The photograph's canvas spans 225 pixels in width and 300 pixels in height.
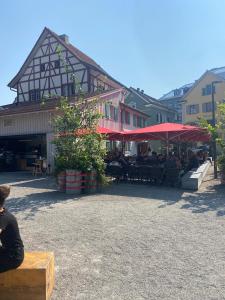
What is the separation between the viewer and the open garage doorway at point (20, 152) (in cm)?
2138

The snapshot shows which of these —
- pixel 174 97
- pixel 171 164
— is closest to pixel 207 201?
pixel 171 164

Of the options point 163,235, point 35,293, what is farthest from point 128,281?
point 163,235

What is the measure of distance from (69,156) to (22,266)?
321 inches

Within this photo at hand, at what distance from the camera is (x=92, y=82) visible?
92.1 feet

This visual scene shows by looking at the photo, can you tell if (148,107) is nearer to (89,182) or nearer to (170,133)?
(170,133)

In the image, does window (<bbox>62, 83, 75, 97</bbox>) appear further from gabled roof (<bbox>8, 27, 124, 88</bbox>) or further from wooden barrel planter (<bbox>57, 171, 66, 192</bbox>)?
wooden barrel planter (<bbox>57, 171, 66, 192</bbox>)

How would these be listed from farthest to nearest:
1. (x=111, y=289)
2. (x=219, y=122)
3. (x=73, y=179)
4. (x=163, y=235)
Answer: (x=219, y=122) < (x=73, y=179) < (x=163, y=235) < (x=111, y=289)

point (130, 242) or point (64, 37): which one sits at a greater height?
point (64, 37)

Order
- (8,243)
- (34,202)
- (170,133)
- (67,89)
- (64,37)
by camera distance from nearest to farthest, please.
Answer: (8,243) < (34,202) < (170,133) < (67,89) < (64,37)

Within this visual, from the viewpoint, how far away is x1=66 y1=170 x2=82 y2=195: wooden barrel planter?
11.5 meters

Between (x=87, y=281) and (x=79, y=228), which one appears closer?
(x=87, y=281)

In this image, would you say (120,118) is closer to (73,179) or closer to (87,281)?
(73,179)

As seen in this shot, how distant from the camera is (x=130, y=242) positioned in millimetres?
6160

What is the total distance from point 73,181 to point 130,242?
564 centimetres
